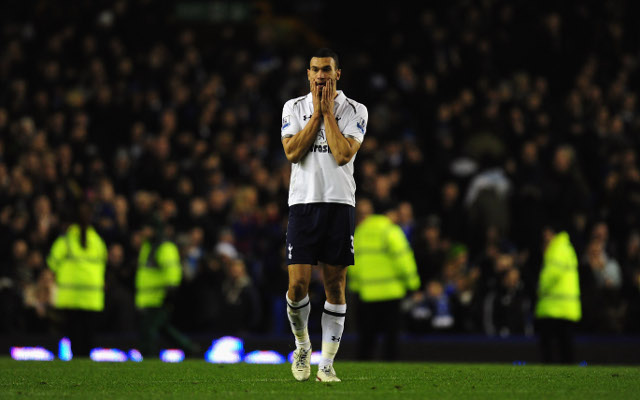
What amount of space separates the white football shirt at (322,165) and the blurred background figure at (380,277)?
18.8 ft

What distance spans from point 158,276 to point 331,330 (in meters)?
7.19

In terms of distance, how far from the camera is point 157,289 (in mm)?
15195

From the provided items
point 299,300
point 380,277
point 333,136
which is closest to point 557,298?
point 380,277

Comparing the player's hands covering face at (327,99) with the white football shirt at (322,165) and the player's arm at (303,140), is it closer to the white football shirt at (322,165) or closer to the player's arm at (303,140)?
the player's arm at (303,140)

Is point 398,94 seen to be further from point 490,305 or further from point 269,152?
point 490,305

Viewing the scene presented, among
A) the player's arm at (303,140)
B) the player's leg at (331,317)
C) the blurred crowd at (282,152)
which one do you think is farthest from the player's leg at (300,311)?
the blurred crowd at (282,152)

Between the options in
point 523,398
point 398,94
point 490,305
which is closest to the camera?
point 523,398

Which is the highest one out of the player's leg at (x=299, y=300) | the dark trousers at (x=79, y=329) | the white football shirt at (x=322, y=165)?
the white football shirt at (x=322, y=165)

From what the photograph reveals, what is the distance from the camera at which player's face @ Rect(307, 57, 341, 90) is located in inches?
322

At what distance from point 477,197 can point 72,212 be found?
7258mm

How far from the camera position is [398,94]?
21.5m

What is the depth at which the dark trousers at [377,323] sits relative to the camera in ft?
46.2

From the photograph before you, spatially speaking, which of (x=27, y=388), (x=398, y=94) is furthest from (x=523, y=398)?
(x=398, y=94)

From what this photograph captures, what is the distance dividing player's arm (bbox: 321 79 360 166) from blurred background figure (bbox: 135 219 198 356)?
734cm
